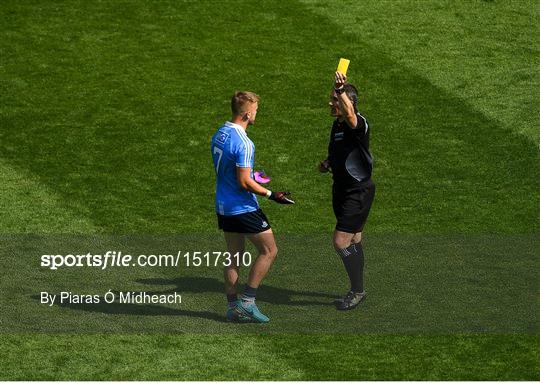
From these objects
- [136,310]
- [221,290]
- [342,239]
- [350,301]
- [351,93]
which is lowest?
[136,310]

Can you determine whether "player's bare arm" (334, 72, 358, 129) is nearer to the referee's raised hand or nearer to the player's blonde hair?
the referee's raised hand

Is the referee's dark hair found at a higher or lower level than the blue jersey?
higher

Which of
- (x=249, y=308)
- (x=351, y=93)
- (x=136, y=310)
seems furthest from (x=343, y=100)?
(x=136, y=310)

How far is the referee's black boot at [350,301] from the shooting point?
574 inches

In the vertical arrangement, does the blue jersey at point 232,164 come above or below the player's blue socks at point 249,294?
above

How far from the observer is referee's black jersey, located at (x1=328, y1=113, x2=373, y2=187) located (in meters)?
14.2

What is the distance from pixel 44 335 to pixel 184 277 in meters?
2.12

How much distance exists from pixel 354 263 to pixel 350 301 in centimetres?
41

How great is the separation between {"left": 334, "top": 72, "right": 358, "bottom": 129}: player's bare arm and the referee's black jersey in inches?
10.9

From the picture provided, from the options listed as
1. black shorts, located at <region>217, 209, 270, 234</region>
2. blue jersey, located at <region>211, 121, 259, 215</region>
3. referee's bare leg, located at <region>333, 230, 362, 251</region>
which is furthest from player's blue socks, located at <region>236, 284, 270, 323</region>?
referee's bare leg, located at <region>333, 230, 362, 251</region>

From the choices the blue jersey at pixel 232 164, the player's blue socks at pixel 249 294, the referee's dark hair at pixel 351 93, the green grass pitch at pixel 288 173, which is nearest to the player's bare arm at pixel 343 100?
the referee's dark hair at pixel 351 93

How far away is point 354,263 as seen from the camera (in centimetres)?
1448

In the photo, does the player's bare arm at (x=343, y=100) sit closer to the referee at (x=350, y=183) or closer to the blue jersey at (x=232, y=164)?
the referee at (x=350, y=183)

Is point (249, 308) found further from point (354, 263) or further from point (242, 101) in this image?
point (242, 101)
